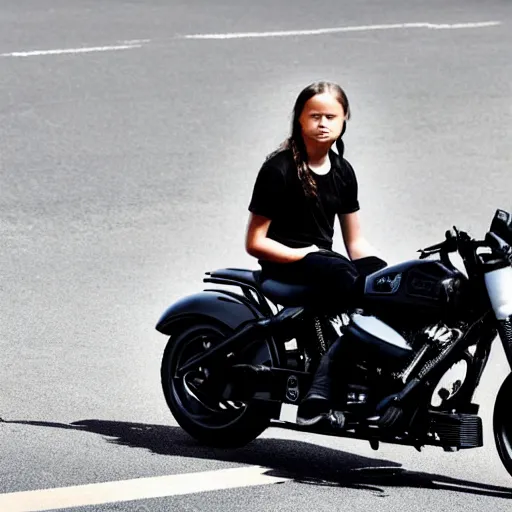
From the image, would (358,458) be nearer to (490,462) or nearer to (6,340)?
(490,462)

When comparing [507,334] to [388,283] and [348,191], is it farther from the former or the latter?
[348,191]

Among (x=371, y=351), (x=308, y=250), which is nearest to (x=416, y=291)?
(x=371, y=351)

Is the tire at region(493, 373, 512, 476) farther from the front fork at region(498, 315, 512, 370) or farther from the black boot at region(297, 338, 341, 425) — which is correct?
the black boot at region(297, 338, 341, 425)

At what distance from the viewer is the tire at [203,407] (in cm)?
818

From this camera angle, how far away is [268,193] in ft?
25.5

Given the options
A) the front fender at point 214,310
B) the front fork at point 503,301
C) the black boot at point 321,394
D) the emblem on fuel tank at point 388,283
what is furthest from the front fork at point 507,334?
the front fender at point 214,310

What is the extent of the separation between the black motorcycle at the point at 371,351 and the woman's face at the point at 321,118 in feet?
2.17

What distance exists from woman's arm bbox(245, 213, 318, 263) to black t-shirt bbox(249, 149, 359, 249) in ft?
0.15

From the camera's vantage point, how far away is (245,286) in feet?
27.1

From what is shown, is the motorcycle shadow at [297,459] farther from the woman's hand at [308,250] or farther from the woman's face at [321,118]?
the woman's face at [321,118]

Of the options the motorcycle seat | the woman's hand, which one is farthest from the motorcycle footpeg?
the woman's hand

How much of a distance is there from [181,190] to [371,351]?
23.3 ft

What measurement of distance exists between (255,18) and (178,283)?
31.7 ft

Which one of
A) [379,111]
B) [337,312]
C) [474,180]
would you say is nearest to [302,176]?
[337,312]
